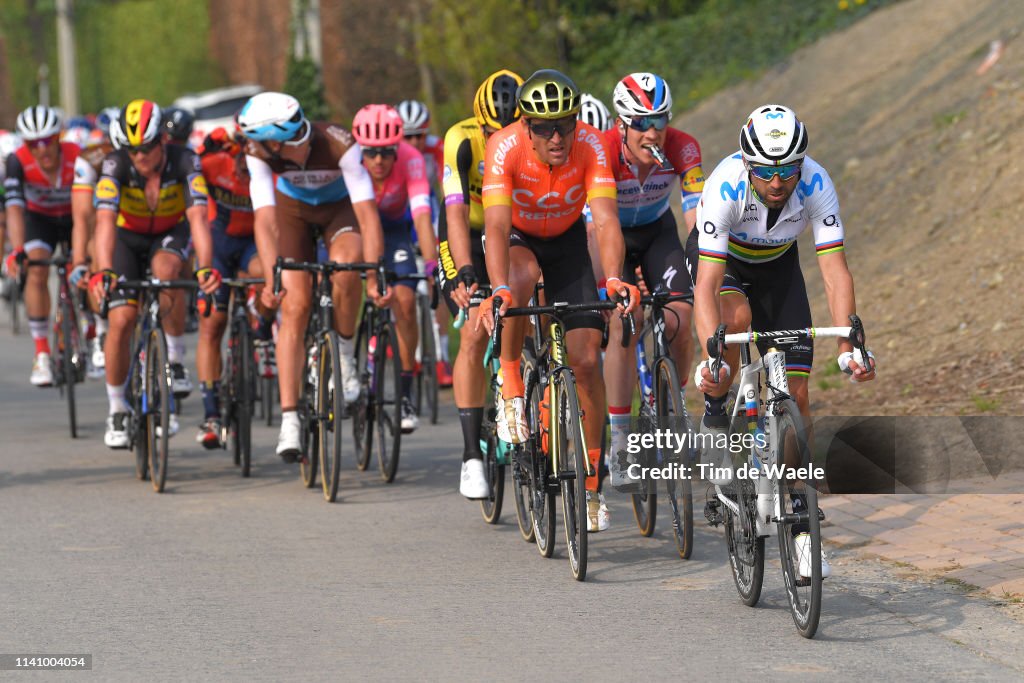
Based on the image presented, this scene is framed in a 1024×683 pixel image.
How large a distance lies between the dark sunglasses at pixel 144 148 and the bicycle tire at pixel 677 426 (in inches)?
160

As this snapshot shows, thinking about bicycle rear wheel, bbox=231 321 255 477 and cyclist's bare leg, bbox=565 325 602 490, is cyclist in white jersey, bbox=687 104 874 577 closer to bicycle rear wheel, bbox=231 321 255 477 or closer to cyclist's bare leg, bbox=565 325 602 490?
cyclist's bare leg, bbox=565 325 602 490

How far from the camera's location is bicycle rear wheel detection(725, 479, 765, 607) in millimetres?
6652

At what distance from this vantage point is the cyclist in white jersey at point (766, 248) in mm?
6637

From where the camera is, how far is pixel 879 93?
19656mm

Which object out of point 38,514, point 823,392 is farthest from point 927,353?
point 38,514

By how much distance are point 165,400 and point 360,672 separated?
420cm

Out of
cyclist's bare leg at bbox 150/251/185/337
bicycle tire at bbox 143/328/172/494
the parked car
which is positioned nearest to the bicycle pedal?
bicycle tire at bbox 143/328/172/494

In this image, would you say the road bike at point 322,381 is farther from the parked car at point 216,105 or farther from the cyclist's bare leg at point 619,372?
the parked car at point 216,105

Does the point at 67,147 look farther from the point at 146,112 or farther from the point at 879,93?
the point at 879,93

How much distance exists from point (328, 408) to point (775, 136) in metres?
3.85

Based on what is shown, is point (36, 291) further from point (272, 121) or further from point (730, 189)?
point (730, 189)

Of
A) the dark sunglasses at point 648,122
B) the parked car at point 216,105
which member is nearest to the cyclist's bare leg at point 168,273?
the dark sunglasses at point 648,122

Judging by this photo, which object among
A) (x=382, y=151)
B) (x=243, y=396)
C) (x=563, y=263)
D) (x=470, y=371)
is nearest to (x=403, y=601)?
(x=470, y=371)

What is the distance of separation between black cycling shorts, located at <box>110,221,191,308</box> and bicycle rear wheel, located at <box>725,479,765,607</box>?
5.01 meters
